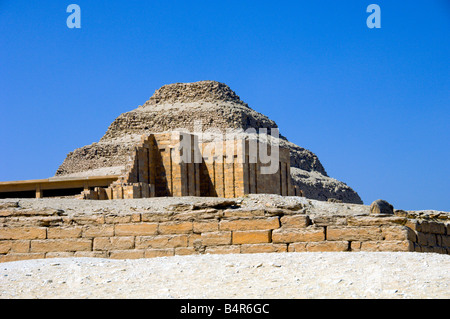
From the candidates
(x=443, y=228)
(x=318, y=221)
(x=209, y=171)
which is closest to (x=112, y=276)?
(x=318, y=221)

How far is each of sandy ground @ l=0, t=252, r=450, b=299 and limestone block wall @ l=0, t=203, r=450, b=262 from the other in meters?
0.91

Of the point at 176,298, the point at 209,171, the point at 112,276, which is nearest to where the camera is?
the point at 176,298

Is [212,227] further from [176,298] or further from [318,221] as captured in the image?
[176,298]

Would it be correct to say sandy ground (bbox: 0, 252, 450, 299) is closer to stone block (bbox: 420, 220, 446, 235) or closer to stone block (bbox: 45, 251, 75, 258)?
stone block (bbox: 45, 251, 75, 258)

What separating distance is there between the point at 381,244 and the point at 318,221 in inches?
43.1

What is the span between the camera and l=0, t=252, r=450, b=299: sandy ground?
852cm

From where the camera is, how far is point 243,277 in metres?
9.31

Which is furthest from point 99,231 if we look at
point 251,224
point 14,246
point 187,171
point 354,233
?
point 187,171

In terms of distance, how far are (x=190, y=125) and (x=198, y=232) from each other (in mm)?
77204

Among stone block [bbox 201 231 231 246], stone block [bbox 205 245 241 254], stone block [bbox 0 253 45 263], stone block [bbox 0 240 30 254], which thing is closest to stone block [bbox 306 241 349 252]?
stone block [bbox 205 245 241 254]

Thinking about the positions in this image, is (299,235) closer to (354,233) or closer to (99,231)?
(354,233)
